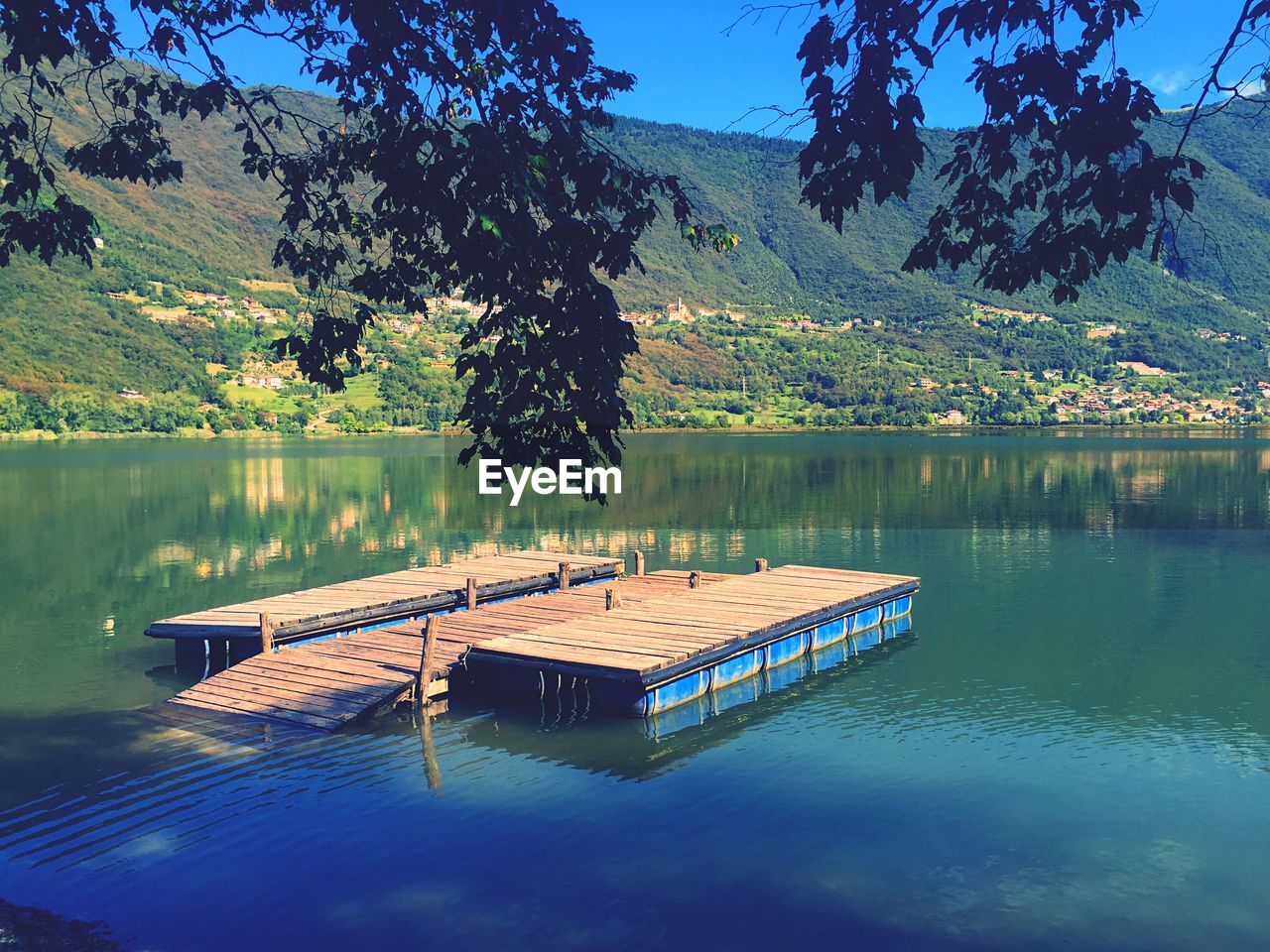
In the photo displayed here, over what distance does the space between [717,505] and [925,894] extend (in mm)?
64769

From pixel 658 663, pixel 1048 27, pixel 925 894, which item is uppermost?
pixel 1048 27

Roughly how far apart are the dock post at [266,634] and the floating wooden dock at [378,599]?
12.7 inches

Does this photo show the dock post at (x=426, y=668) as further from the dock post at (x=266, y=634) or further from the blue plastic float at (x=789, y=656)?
the dock post at (x=266, y=634)

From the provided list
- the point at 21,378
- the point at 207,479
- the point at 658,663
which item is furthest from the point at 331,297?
the point at 21,378

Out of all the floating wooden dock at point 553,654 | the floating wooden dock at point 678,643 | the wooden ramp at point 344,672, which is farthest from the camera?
the floating wooden dock at point 678,643

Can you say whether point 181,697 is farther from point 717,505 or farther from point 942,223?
point 717,505

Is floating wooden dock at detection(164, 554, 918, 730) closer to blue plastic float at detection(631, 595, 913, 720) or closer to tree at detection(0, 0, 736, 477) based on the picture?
blue plastic float at detection(631, 595, 913, 720)

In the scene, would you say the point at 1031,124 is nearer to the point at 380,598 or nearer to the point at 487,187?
the point at 487,187

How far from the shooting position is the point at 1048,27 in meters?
9.59

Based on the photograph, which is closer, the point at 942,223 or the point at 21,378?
the point at 942,223

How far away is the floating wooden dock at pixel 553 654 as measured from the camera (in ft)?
80.0

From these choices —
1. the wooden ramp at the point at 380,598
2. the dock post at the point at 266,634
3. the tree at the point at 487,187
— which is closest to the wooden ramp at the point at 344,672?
the dock post at the point at 266,634

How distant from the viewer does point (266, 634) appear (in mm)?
28422

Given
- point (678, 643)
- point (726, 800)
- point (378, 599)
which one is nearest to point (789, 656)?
point (678, 643)
